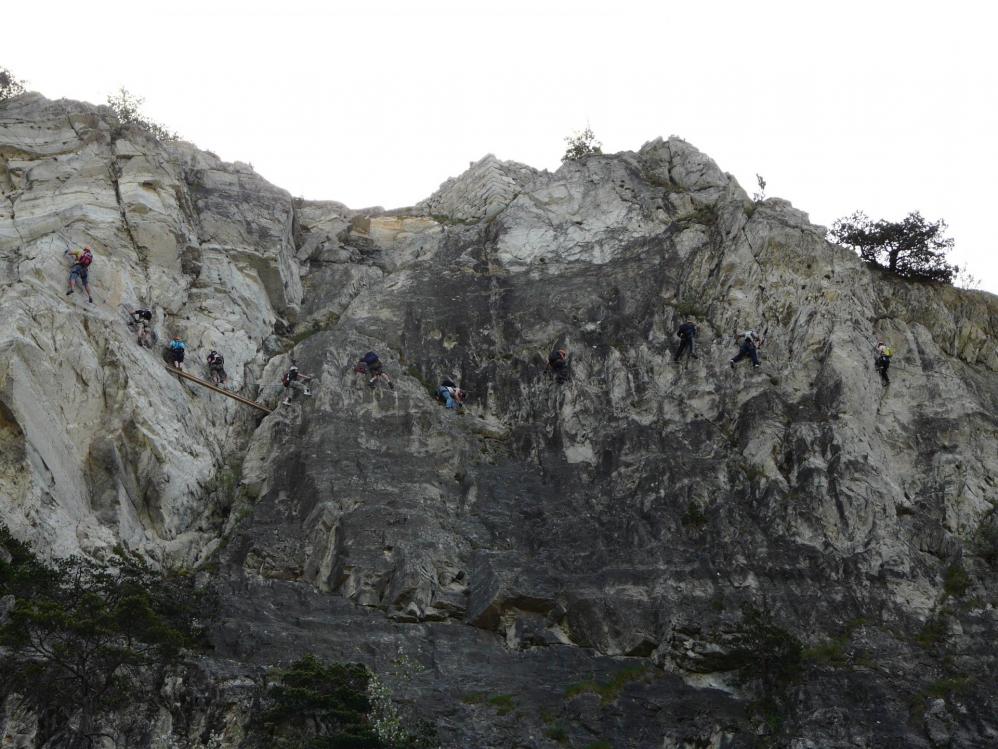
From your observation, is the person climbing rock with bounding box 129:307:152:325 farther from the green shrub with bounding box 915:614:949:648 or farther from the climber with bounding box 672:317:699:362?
the green shrub with bounding box 915:614:949:648

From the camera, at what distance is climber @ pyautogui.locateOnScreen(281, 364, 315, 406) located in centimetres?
3412

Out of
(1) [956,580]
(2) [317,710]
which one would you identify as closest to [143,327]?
(2) [317,710]

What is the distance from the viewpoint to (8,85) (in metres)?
47.1

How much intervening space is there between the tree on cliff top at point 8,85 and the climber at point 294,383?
22344mm

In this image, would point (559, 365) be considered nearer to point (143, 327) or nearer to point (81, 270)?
point (143, 327)

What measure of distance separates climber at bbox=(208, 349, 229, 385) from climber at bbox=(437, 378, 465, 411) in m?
7.23

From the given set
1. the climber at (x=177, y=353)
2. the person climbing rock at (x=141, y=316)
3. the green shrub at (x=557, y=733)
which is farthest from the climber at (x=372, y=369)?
the green shrub at (x=557, y=733)

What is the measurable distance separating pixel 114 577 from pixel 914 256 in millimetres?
30191

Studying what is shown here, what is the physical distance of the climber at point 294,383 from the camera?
3412 centimetres

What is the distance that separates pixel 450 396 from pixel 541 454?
3918 mm

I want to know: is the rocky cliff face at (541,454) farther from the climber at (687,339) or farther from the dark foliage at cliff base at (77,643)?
the dark foliage at cliff base at (77,643)

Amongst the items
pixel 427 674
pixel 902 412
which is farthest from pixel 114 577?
pixel 902 412

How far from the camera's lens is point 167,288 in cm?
3731

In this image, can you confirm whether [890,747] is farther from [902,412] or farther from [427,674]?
[902,412]
